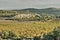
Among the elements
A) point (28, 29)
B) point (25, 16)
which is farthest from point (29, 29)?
point (25, 16)

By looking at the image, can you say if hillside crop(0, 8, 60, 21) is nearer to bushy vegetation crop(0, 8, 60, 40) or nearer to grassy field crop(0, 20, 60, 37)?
bushy vegetation crop(0, 8, 60, 40)

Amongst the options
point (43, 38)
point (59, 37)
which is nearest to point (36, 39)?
point (43, 38)

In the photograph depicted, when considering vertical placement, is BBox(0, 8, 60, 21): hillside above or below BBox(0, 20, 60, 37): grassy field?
below

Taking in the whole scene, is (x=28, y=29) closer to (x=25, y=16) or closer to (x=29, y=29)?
(x=29, y=29)

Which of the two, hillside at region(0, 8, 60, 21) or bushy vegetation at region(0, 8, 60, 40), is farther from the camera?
hillside at region(0, 8, 60, 21)

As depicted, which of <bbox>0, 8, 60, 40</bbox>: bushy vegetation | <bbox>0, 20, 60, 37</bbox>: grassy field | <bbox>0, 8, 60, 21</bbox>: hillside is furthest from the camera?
<bbox>0, 8, 60, 21</bbox>: hillside

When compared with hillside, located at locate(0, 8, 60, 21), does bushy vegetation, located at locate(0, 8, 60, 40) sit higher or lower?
higher

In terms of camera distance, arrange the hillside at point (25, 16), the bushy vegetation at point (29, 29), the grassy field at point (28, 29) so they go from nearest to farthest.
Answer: the bushy vegetation at point (29, 29), the grassy field at point (28, 29), the hillside at point (25, 16)

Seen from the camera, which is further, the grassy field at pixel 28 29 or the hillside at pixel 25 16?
the hillside at pixel 25 16

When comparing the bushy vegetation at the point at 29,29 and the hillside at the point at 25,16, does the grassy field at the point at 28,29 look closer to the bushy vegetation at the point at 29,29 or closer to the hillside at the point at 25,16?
the bushy vegetation at the point at 29,29

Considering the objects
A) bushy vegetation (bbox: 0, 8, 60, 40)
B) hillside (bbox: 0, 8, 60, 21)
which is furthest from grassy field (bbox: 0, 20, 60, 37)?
hillside (bbox: 0, 8, 60, 21)

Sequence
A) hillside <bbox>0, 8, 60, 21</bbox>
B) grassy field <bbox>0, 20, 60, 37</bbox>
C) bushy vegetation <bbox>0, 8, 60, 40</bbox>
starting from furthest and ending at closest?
hillside <bbox>0, 8, 60, 21</bbox>, grassy field <bbox>0, 20, 60, 37</bbox>, bushy vegetation <bbox>0, 8, 60, 40</bbox>

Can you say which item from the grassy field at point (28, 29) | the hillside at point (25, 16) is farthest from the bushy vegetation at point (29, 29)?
the hillside at point (25, 16)

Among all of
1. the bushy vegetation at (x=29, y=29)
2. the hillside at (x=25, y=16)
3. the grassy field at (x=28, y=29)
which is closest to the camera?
the bushy vegetation at (x=29, y=29)
